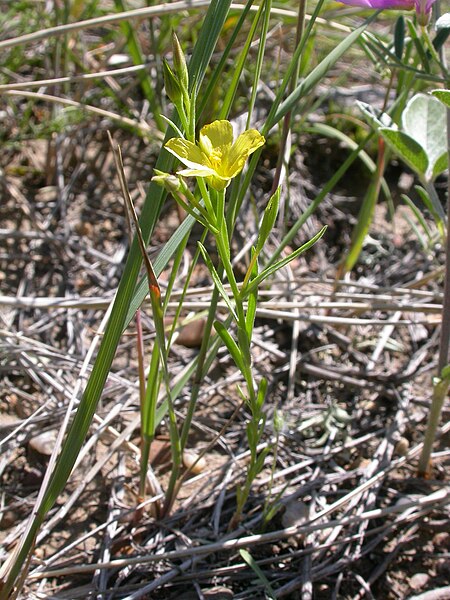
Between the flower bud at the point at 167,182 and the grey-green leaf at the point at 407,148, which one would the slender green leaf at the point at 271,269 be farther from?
the grey-green leaf at the point at 407,148

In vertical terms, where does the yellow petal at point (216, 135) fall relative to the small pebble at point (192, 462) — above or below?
above

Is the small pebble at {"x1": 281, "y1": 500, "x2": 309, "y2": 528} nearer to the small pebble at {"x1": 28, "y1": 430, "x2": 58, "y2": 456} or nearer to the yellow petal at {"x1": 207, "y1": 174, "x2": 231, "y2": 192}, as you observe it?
the small pebble at {"x1": 28, "y1": 430, "x2": 58, "y2": 456}

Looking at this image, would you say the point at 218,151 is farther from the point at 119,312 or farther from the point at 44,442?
the point at 44,442

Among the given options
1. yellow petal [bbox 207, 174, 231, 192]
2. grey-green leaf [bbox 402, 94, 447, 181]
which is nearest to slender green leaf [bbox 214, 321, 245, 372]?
→ yellow petal [bbox 207, 174, 231, 192]

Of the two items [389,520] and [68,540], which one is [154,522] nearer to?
[68,540]

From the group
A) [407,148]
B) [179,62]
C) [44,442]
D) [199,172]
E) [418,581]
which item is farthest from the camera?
[44,442]

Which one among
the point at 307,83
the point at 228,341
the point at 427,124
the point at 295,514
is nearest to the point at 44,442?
the point at 295,514

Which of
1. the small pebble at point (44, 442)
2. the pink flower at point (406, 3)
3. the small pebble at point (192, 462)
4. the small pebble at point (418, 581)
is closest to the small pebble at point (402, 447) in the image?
the small pebble at point (418, 581)
